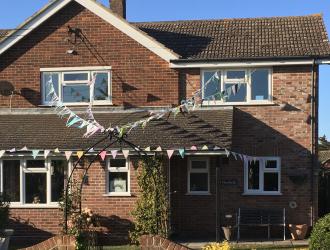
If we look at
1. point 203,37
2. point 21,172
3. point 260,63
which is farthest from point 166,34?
point 21,172

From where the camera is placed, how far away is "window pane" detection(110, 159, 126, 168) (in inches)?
635

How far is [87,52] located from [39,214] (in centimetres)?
519

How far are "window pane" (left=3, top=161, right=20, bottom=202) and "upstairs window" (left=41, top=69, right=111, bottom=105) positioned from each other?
249 centimetres

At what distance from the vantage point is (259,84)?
17.3 metres

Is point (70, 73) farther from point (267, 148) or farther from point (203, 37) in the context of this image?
point (267, 148)

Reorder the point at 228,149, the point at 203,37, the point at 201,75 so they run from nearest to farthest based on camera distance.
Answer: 1. the point at 228,149
2. the point at 201,75
3. the point at 203,37

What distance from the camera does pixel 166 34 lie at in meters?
19.2

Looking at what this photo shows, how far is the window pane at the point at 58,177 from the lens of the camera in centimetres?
1630

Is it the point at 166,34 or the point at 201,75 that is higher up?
the point at 166,34

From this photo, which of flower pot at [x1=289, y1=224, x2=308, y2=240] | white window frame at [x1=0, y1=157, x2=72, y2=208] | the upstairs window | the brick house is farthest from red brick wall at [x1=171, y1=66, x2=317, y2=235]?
white window frame at [x1=0, y1=157, x2=72, y2=208]

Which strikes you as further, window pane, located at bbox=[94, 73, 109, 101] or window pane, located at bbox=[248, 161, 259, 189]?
window pane, located at bbox=[94, 73, 109, 101]

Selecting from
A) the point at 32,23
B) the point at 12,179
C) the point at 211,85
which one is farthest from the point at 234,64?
the point at 12,179

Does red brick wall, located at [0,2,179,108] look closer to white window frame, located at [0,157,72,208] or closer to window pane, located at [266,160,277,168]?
white window frame, located at [0,157,72,208]

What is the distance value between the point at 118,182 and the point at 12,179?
10.1 feet
